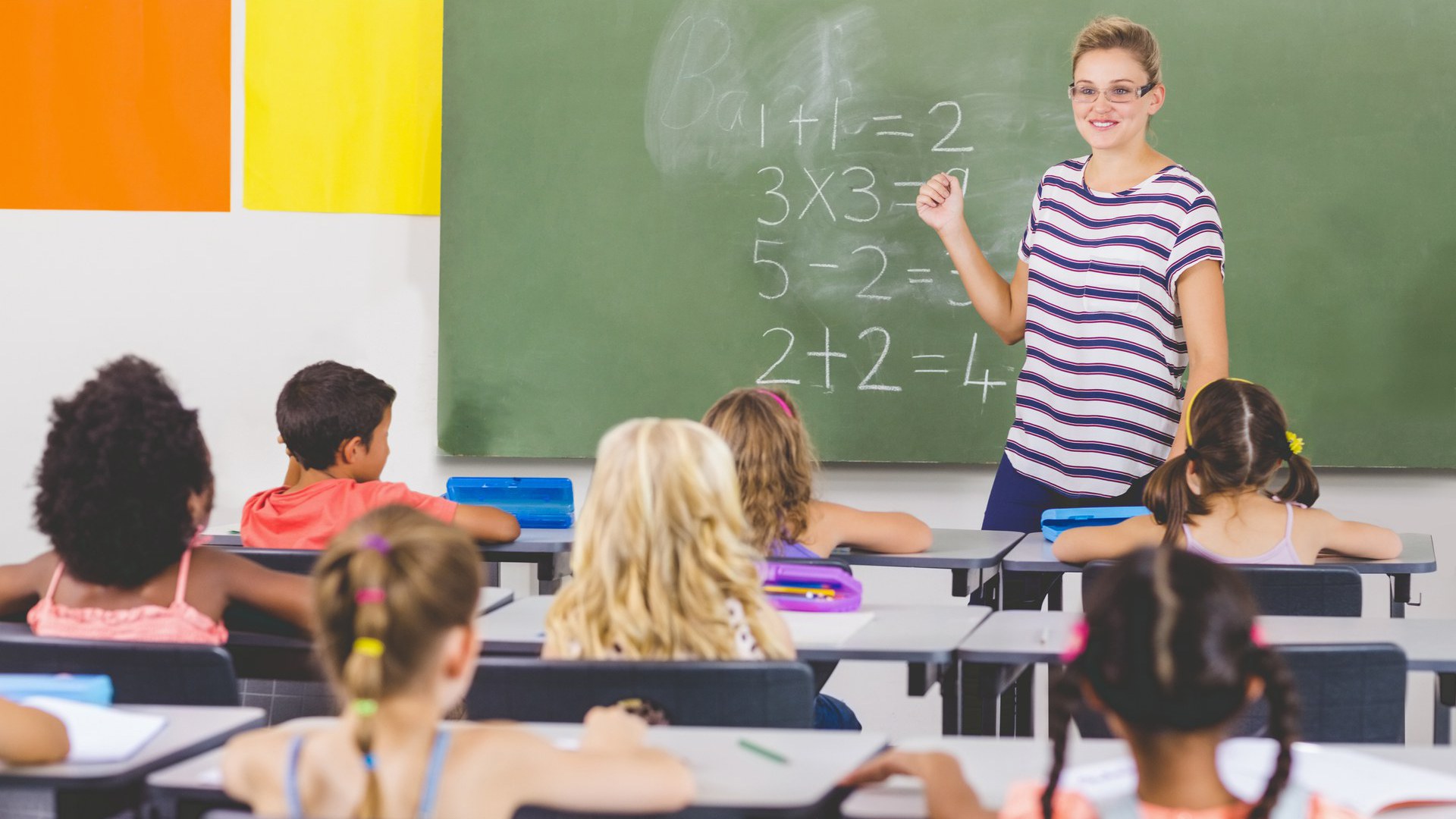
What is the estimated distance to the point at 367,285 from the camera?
4.74 meters

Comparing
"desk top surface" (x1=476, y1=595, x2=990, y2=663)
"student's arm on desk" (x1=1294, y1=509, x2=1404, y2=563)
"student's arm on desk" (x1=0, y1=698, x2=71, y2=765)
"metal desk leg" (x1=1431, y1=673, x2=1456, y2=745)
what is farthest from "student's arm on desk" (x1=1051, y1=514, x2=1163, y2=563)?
"student's arm on desk" (x1=0, y1=698, x2=71, y2=765)

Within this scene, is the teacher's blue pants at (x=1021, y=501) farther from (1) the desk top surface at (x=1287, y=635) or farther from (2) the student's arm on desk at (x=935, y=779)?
(2) the student's arm on desk at (x=935, y=779)

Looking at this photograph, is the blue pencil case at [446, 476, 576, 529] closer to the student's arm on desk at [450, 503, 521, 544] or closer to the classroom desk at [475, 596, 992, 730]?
the student's arm on desk at [450, 503, 521, 544]

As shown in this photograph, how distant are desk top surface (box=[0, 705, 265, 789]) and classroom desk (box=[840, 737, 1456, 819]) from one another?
75 centimetres

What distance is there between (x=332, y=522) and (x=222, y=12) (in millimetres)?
2388

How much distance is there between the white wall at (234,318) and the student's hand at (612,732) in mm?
3119

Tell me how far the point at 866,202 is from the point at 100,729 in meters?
3.14

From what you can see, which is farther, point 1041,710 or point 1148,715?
point 1041,710

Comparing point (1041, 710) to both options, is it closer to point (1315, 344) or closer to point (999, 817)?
point (1315, 344)

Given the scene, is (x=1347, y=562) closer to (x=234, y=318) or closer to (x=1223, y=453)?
(x=1223, y=453)

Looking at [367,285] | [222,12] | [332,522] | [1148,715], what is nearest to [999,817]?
[1148,715]

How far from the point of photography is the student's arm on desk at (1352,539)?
283 centimetres

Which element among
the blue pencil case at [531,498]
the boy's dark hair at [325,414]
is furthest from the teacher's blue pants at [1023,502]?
the boy's dark hair at [325,414]

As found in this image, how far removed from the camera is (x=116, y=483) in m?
2.15
